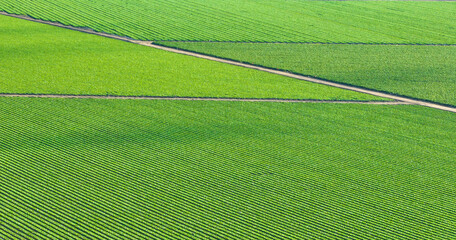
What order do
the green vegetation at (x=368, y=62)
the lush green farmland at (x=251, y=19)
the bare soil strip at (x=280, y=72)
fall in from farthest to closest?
the lush green farmland at (x=251, y=19) < the green vegetation at (x=368, y=62) < the bare soil strip at (x=280, y=72)

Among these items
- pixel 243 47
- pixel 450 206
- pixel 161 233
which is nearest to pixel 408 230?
pixel 450 206

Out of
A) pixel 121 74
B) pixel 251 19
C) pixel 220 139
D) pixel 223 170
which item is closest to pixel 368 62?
pixel 251 19

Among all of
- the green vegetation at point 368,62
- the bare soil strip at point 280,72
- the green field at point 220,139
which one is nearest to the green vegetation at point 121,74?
the green field at point 220,139

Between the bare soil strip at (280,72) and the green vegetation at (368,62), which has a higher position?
the green vegetation at (368,62)

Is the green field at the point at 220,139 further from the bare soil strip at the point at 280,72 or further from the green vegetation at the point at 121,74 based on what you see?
the bare soil strip at the point at 280,72

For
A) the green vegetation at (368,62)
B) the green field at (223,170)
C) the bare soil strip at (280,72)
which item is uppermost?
the green vegetation at (368,62)

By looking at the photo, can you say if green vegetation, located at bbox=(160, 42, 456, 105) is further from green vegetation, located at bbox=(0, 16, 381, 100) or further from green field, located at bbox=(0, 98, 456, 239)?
green field, located at bbox=(0, 98, 456, 239)

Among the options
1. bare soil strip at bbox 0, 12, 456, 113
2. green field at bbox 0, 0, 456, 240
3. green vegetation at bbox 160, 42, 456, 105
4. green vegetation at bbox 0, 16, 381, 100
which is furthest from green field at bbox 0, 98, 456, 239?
green vegetation at bbox 160, 42, 456, 105
